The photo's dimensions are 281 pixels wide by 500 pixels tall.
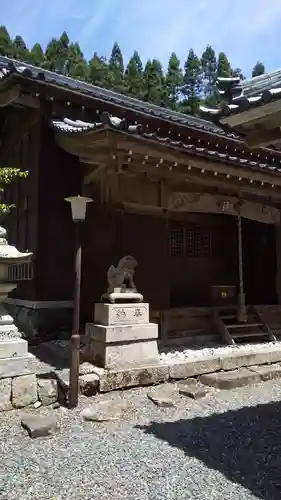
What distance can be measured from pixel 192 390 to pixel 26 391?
223 cm

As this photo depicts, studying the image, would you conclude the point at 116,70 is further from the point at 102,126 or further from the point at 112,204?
the point at 102,126

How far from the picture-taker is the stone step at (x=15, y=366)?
15.6ft

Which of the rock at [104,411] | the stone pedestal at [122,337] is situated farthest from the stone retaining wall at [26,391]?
the stone pedestal at [122,337]

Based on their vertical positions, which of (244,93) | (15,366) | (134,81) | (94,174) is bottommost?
(15,366)

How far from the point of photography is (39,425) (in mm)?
4227

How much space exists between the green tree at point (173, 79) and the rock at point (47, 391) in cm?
3246

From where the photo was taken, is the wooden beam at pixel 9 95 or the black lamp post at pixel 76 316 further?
the wooden beam at pixel 9 95

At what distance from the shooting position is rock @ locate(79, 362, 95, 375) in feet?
18.3

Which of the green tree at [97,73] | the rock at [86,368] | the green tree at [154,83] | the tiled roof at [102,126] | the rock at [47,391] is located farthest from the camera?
the green tree at [154,83]

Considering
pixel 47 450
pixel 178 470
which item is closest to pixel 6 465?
pixel 47 450

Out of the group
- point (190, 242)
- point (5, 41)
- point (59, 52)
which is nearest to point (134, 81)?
point (59, 52)

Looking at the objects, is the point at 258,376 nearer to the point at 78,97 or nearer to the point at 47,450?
the point at 47,450

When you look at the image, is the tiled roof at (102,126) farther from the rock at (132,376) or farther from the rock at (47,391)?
the rock at (47,391)

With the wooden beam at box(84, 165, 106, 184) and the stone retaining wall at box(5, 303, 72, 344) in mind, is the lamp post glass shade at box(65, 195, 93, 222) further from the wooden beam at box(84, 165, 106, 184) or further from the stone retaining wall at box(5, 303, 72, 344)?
the stone retaining wall at box(5, 303, 72, 344)
